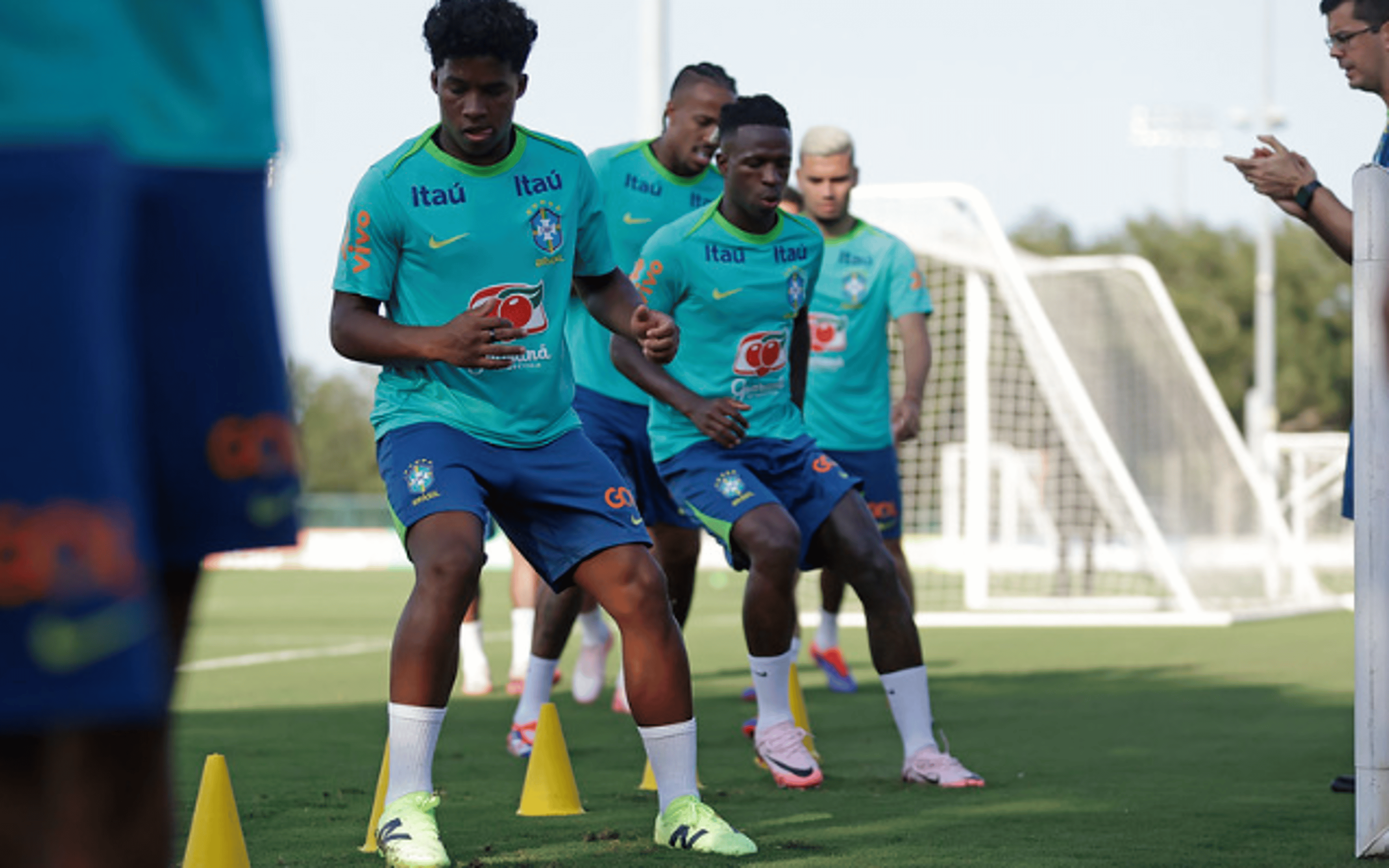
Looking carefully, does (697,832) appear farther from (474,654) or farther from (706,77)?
(474,654)

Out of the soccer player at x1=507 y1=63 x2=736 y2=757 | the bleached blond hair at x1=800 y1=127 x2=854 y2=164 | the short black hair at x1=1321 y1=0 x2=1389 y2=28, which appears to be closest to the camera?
the short black hair at x1=1321 y1=0 x2=1389 y2=28

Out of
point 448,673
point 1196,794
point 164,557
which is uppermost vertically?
point 164,557

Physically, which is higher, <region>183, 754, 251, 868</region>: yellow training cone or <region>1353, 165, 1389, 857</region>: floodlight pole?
<region>1353, 165, 1389, 857</region>: floodlight pole

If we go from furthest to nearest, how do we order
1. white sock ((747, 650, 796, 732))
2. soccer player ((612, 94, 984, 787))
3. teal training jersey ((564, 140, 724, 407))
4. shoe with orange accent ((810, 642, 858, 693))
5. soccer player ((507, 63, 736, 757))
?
1. shoe with orange accent ((810, 642, 858, 693))
2. teal training jersey ((564, 140, 724, 407))
3. soccer player ((507, 63, 736, 757))
4. white sock ((747, 650, 796, 732))
5. soccer player ((612, 94, 984, 787))

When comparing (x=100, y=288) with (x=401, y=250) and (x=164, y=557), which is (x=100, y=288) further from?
(x=401, y=250)

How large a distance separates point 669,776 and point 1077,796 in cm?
153

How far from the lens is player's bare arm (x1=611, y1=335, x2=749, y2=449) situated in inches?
219

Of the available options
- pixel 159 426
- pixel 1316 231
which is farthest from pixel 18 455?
pixel 1316 231

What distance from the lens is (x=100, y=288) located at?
1.72 meters

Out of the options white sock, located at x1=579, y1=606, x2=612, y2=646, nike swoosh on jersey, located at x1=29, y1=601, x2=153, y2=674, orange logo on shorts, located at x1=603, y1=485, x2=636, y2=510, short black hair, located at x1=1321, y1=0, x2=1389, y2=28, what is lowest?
white sock, located at x1=579, y1=606, x2=612, y2=646

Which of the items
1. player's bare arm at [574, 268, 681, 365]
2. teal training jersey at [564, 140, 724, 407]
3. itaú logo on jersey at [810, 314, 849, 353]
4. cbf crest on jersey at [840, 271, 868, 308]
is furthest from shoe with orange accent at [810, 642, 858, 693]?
player's bare arm at [574, 268, 681, 365]

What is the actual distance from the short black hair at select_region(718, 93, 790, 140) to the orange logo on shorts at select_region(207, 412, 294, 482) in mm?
3982

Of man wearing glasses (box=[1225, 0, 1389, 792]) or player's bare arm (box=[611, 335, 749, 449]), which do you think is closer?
man wearing glasses (box=[1225, 0, 1389, 792])

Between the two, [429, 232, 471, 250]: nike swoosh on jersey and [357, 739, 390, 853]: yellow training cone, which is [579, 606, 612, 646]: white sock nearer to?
[357, 739, 390, 853]: yellow training cone
